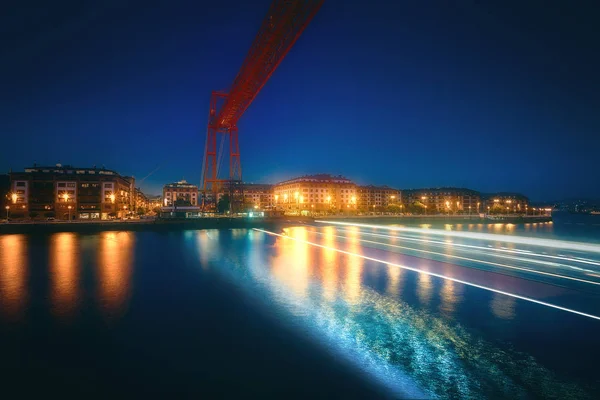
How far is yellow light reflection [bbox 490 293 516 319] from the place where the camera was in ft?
14.8

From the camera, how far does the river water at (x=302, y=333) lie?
9.09ft

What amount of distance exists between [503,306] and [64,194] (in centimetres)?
6048

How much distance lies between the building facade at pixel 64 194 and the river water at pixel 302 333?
1852 inches

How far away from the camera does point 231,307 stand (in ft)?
16.2

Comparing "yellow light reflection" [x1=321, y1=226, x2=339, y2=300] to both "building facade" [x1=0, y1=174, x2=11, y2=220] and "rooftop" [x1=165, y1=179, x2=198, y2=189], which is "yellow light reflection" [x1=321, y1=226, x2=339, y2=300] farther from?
"rooftop" [x1=165, y1=179, x2=198, y2=189]

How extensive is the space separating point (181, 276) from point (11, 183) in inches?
2302

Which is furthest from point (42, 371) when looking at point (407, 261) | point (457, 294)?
point (407, 261)

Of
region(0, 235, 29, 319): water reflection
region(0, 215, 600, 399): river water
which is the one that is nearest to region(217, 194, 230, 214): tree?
region(0, 235, 29, 319): water reflection

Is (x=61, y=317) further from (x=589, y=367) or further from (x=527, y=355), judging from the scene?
(x=589, y=367)

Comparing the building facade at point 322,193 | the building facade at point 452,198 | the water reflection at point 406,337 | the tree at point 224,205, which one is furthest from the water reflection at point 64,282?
the building facade at point 452,198

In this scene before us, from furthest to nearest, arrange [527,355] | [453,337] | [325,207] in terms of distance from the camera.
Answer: [325,207]
[453,337]
[527,355]

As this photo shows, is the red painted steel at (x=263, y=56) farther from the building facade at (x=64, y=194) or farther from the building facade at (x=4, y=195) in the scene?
the building facade at (x=4, y=195)

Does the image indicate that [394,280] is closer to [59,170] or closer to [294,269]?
[294,269]

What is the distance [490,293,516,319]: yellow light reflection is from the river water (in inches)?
1.1
